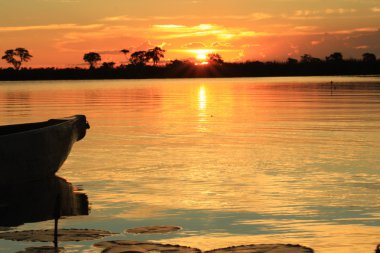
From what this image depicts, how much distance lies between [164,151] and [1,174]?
9.23 m

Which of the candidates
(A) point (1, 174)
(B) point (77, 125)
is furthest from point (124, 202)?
(B) point (77, 125)

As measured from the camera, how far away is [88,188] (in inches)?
747

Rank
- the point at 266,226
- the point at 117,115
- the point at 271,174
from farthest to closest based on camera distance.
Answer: the point at 117,115, the point at 271,174, the point at 266,226

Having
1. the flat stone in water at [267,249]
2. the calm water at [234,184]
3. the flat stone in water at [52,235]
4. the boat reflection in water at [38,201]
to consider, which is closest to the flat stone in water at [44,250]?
the calm water at [234,184]

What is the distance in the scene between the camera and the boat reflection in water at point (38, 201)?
15352 mm

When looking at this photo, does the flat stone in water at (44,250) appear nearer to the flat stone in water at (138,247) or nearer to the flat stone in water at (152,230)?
the flat stone in water at (138,247)

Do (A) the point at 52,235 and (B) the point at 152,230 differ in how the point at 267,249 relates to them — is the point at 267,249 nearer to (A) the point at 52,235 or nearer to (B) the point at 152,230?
(B) the point at 152,230

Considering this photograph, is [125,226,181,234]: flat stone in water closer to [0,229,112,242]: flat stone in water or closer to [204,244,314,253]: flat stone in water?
[0,229,112,242]: flat stone in water

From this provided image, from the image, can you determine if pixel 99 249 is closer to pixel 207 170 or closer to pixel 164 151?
pixel 207 170

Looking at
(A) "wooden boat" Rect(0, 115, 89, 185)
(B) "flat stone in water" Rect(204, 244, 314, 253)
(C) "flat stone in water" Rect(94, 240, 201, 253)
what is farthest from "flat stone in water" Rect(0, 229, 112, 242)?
(A) "wooden boat" Rect(0, 115, 89, 185)

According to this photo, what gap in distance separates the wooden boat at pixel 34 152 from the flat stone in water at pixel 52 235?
549 centimetres

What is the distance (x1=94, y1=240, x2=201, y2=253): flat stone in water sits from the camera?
38.3ft

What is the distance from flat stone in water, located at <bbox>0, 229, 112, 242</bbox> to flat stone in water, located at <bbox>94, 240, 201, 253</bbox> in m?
0.62

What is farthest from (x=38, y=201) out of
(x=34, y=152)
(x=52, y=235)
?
(x=52, y=235)
